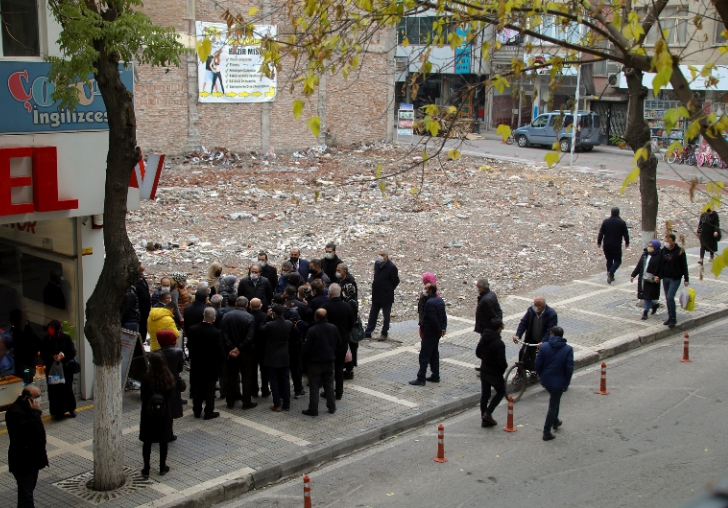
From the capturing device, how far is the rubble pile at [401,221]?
18922 millimetres

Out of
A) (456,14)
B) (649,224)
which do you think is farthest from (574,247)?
(456,14)

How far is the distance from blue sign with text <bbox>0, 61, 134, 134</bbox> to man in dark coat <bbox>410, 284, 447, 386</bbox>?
17.9 ft

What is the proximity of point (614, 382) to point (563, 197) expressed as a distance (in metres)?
16.7

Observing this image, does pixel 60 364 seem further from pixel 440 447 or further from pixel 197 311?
pixel 440 447

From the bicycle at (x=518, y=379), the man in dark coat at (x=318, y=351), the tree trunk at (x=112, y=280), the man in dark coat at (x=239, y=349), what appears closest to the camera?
the tree trunk at (x=112, y=280)

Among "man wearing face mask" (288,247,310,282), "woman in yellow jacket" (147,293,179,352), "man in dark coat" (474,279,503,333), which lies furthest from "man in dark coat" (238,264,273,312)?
"man in dark coat" (474,279,503,333)

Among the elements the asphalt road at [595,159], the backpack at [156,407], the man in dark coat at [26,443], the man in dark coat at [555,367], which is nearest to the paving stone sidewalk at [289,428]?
the man in dark coat at [26,443]

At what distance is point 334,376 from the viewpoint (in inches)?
466

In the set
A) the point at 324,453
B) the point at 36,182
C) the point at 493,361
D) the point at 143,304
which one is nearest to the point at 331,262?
the point at 143,304

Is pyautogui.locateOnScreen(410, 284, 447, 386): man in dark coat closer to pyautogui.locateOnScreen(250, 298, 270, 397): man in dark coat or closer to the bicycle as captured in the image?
the bicycle

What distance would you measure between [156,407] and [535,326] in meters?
Answer: 5.72

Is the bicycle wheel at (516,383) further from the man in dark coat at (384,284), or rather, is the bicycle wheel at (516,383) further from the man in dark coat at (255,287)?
the man in dark coat at (255,287)

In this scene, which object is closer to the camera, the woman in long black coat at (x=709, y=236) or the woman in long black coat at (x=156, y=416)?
the woman in long black coat at (x=156, y=416)

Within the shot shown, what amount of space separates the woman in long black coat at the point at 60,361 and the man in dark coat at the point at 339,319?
3.57m
